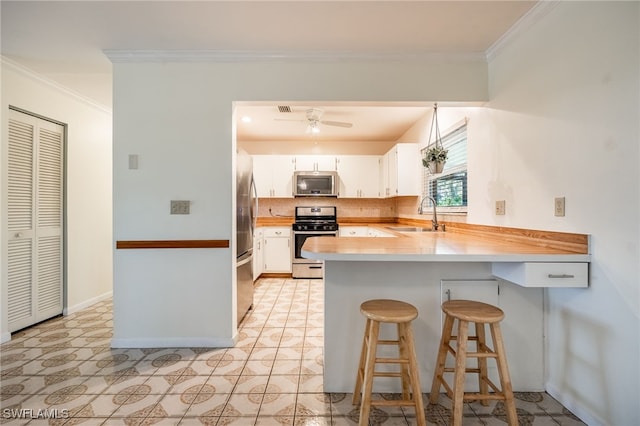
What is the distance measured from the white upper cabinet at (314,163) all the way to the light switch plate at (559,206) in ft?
11.1

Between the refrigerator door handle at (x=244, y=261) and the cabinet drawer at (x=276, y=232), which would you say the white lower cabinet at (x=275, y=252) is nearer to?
the cabinet drawer at (x=276, y=232)

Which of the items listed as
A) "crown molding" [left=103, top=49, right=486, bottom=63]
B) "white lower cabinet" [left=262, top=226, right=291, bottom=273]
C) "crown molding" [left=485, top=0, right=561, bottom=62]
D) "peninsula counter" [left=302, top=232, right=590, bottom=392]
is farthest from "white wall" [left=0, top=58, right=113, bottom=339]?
"crown molding" [left=485, top=0, right=561, bottom=62]

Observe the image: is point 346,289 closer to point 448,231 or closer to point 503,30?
point 448,231

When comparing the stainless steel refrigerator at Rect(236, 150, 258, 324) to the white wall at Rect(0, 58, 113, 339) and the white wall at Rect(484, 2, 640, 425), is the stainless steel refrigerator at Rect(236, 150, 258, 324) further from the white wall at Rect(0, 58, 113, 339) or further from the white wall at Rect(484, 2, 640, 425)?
the white wall at Rect(484, 2, 640, 425)

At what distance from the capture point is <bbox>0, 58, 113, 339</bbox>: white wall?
240 centimetres

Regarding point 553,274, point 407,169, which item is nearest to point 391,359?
point 553,274

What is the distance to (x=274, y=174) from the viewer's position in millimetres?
4715

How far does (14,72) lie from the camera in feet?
7.91

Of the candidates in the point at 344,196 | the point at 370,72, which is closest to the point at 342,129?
the point at 344,196

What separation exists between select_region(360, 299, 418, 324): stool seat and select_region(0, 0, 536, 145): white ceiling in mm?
1769

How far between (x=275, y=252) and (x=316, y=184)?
1.32 m

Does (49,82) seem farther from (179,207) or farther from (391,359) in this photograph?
(391,359)

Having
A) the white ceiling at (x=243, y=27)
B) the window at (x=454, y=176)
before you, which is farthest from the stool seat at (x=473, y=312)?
the white ceiling at (x=243, y=27)

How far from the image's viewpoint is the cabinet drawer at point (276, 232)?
4.52 m
